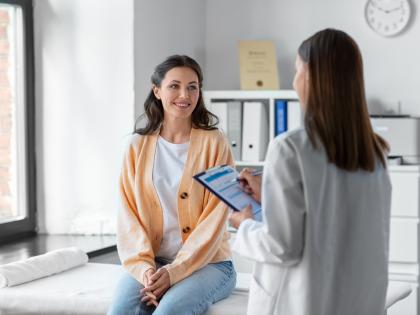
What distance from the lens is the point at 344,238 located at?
72.9 inches

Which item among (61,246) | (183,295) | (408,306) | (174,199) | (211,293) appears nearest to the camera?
(183,295)

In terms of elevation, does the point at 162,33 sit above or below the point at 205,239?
above

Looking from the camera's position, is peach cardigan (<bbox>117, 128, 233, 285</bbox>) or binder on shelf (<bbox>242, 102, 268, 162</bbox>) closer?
peach cardigan (<bbox>117, 128, 233, 285</bbox>)

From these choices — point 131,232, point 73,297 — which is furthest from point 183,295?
point 73,297

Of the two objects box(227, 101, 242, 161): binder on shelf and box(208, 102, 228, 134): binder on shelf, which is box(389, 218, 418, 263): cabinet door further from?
box(208, 102, 228, 134): binder on shelf

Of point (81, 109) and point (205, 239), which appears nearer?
point (205, 239)

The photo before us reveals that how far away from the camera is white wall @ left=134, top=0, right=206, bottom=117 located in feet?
12.3

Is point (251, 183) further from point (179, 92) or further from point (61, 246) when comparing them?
point (61, 246)

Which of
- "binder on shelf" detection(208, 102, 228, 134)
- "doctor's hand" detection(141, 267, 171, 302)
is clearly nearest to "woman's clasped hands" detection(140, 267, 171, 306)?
"doctor's hand" detection(141, 267, 171, 302)

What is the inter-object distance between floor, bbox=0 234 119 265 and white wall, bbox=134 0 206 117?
2.06 ft

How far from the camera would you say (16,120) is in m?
3.79

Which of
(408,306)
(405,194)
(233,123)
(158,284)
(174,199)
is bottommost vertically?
(408,306)

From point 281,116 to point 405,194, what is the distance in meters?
0.75

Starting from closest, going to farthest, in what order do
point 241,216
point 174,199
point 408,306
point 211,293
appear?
1. point 241,216
2. point 211,293
3. point 174,199
4. point 408,306
